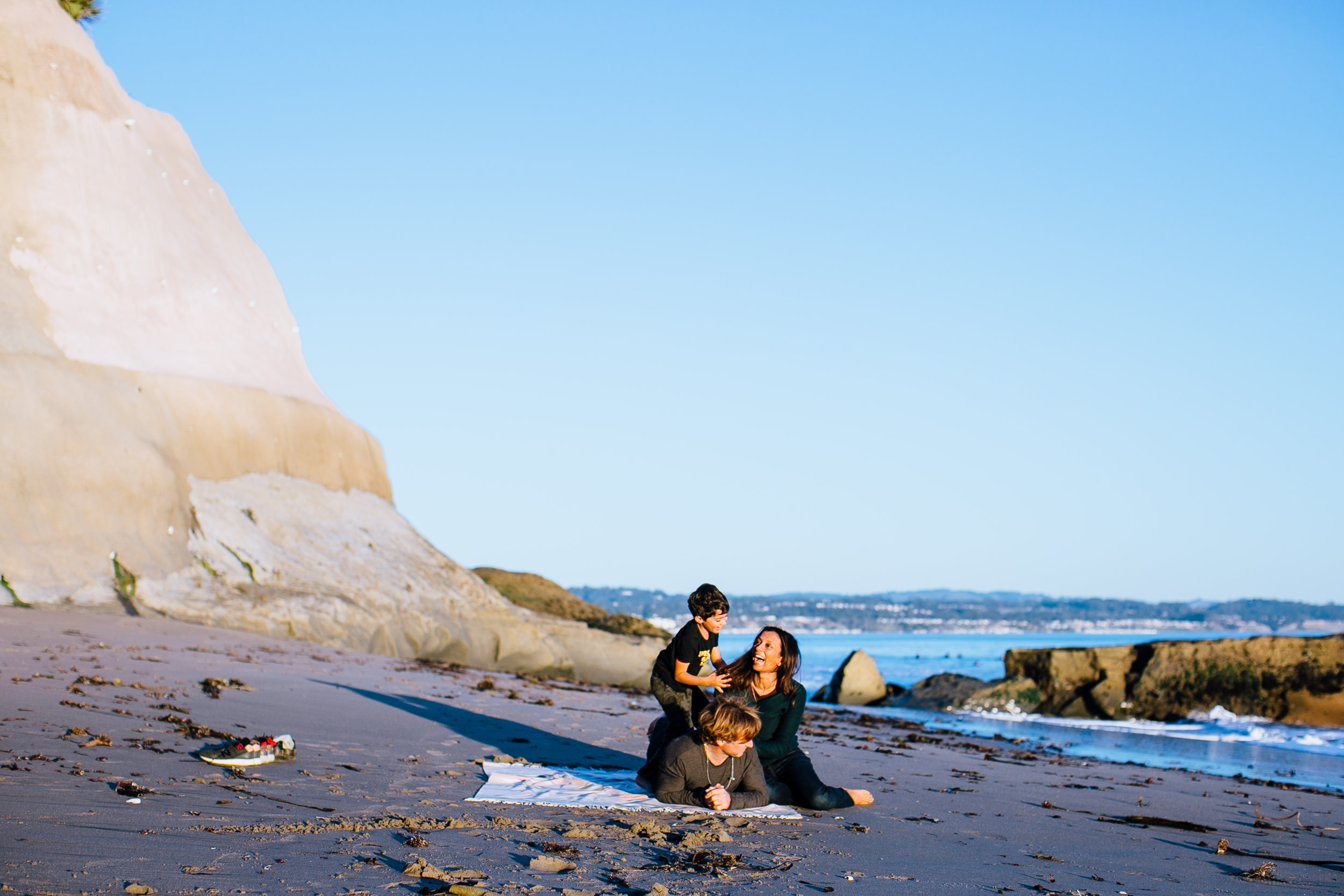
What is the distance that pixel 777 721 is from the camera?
6336 mm

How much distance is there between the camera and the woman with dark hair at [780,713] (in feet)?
20.3

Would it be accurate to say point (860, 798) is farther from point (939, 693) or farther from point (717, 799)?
point (939, 693)

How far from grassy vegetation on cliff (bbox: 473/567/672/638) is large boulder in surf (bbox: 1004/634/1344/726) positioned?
1213 cm

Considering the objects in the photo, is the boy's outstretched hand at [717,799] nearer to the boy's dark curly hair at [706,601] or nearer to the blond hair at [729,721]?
the blond hair at [729,721]

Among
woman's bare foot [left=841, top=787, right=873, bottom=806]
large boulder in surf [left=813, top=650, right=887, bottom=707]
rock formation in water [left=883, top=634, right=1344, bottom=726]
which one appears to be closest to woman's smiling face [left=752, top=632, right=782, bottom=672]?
woman's bare foot [left=841, top=787, right=873, bottom=806]

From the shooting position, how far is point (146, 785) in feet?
17.3

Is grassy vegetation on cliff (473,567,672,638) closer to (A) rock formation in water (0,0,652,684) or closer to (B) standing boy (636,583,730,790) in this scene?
(A) rock formation in water (0,0,652,684)

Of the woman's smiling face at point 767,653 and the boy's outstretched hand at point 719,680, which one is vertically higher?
the woman's smiling face at point 767,653

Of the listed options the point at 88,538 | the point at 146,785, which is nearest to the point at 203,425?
the point at 88,538

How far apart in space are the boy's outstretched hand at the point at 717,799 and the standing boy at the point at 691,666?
59 cm

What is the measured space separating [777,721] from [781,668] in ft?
1.28

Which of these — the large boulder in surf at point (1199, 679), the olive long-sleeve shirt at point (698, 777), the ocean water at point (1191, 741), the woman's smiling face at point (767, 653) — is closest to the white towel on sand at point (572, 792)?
the olive long-sleeve shirt at point (698, 777)

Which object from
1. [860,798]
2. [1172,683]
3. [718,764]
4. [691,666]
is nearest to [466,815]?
[718,764]

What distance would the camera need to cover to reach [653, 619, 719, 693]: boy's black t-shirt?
6.39 meters
